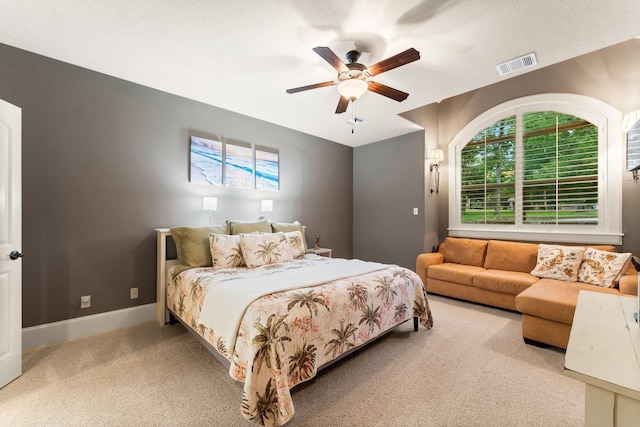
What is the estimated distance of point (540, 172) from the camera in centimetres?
387

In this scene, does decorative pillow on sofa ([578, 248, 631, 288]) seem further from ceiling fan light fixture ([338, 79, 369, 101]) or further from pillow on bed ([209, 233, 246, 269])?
pillow on bed ([209, 233, 246, 269])

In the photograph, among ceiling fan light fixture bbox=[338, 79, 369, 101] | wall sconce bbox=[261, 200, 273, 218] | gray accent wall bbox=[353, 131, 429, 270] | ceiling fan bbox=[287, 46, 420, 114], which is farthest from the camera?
gray accent wall bbox=[353, 131, 429, 270]

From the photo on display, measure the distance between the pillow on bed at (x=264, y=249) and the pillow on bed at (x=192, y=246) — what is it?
1.28 ft

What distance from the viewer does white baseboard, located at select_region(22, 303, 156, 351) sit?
243cm

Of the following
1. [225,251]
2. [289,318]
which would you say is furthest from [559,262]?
[225,251]

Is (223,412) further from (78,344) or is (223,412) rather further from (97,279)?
(97,279)

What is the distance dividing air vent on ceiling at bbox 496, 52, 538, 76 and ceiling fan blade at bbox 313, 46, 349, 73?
1541 millimetres

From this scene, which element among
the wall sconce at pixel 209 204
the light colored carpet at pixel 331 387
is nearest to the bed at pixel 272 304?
the light colored carpet at pixel 331 387

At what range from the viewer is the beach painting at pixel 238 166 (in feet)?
12.4

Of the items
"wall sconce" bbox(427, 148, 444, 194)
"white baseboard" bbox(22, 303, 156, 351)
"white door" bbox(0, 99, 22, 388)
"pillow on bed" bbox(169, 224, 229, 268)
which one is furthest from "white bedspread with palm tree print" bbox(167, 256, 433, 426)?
"wall sconce" bbox(427, 148, 444, 194)

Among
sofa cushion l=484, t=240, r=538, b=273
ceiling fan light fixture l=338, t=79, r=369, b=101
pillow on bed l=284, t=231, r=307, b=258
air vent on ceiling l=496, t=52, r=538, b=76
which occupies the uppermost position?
air vent on ceiling l=496, t=52, r=538, b=76

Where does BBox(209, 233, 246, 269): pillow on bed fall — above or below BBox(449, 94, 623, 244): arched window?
below

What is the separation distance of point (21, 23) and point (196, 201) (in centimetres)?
204

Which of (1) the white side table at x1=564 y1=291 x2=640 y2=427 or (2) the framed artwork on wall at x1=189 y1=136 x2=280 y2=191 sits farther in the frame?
(2) the framed artwork on wall at x1=189 y1=136 x2=280 y2=191
